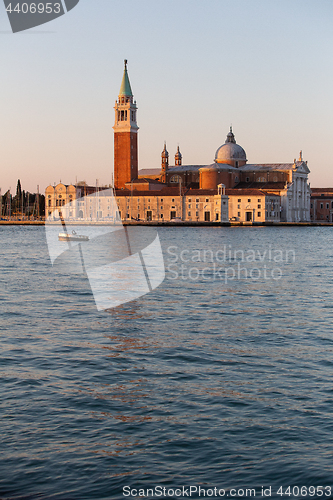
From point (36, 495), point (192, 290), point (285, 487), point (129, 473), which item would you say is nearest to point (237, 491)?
point (285, 487)

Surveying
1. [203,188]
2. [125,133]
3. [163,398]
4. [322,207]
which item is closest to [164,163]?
[125,133]

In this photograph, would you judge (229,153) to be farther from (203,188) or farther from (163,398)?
(163,398)

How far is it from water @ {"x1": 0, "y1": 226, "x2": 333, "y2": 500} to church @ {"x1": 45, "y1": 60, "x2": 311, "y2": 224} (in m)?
71.2

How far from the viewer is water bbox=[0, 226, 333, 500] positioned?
549cm

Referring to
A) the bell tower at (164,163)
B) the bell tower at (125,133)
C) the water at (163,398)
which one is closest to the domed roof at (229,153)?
the bell tower at (164,163)

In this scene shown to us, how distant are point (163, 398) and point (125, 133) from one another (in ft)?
283

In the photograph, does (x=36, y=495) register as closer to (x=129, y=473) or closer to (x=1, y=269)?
(x=129, y=473)

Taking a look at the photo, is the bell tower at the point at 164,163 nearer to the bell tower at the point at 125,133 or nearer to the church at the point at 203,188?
the church at the point at 203,188

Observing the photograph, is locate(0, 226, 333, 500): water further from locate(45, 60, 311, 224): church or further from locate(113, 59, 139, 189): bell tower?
locate(113, 59, 139, 189): bell tower

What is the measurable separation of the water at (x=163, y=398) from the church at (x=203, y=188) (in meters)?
71.2

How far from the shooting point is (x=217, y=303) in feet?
48.9

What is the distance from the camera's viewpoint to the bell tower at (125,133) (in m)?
91.2

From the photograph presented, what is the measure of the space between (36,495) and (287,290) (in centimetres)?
1322

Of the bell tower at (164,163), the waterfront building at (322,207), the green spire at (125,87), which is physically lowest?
the waterfront building at (322,207)
